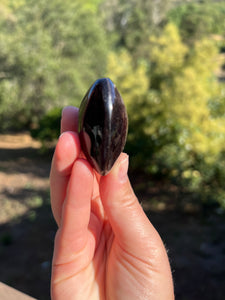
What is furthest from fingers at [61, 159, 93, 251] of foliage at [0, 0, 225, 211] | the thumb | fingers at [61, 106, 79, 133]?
foliage at [0, 0, 225, 211]

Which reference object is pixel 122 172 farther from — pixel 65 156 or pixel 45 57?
pixel 45 57

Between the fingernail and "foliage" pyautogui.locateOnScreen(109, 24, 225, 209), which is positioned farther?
"foliage" pyautogui.locateOnScreen(109, 24, 225, 209)

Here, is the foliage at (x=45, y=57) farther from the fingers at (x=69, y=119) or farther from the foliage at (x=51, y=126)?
the fingers at (x=69, y=119)

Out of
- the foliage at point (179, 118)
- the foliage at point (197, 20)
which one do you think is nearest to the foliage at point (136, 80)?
the foliage at point (179, 118)

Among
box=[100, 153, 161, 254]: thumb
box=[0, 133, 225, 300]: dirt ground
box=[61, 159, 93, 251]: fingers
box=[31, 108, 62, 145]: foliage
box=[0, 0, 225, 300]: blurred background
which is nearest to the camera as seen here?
box=[61, 159, 93, 251]: fingers

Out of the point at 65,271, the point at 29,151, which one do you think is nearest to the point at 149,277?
the point at 65,271

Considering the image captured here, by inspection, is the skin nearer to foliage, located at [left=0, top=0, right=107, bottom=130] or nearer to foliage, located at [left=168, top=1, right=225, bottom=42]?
foliage, located at [left=0, top=0, right=107, bottom=130]

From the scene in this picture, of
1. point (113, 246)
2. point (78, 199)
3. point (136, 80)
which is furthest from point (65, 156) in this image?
point (136, 80)
